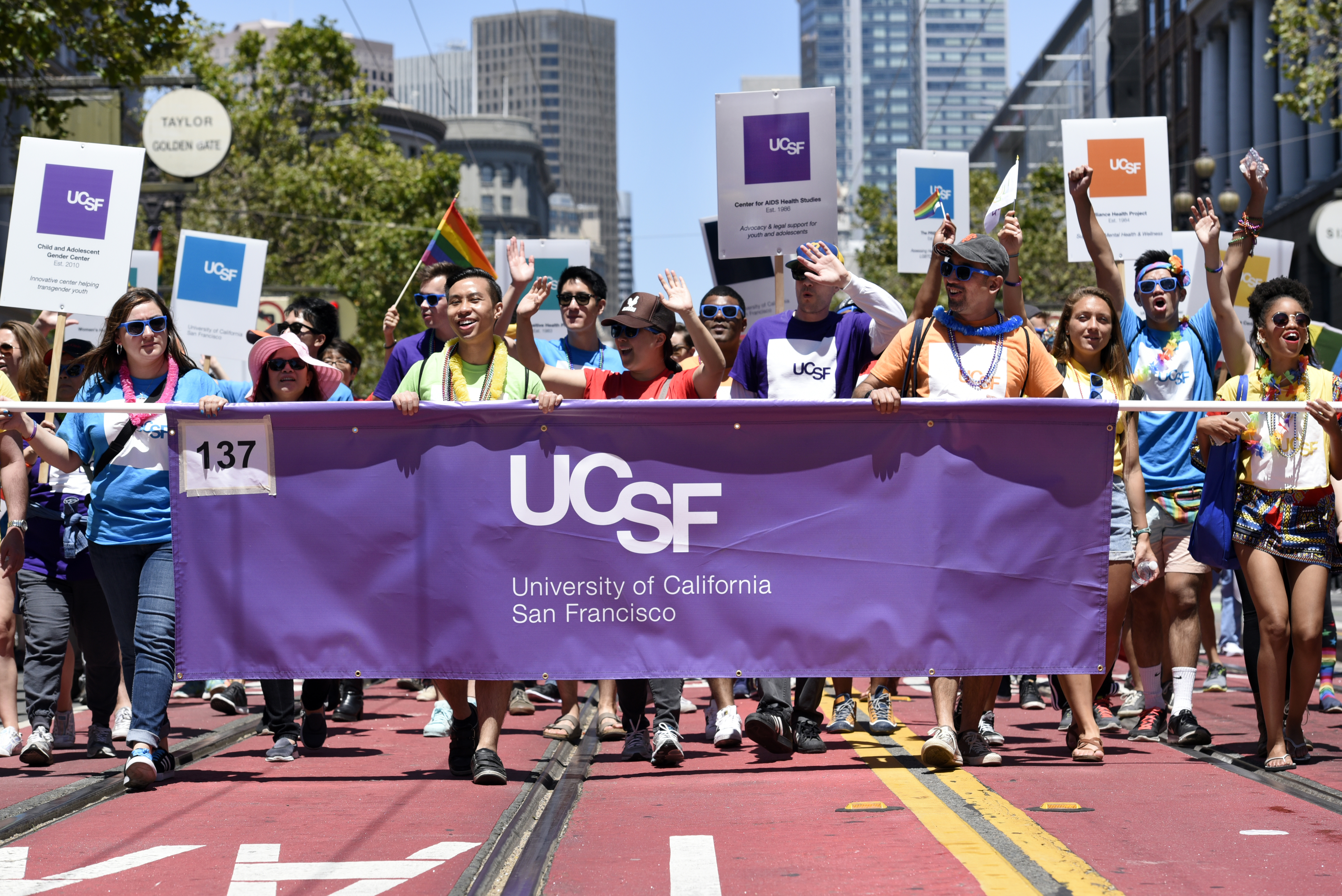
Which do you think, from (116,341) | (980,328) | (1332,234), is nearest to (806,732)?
(980,328)

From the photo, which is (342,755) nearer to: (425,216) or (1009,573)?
(1009,573)

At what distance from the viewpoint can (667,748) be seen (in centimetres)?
733

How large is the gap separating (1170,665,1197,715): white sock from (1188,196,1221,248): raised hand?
199 centimetres

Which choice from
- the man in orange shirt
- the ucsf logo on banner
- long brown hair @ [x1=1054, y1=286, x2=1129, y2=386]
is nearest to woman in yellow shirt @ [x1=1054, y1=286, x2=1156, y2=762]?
long brown hair @ [x1=1054, y1=286, x2=1129, y2=386]

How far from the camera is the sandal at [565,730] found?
8500mm

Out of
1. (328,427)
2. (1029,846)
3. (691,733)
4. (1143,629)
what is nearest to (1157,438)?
(1143,629)

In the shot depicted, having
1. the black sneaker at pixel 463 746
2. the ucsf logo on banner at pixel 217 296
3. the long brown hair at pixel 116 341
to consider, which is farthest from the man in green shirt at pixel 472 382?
the ucsf logo on banner at pixel 217 296

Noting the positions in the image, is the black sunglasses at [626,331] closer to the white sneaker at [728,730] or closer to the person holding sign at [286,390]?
the person holding sign at [286,390]

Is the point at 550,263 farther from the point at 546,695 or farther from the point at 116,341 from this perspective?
the point at 116,341

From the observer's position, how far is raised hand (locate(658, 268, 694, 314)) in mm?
7242

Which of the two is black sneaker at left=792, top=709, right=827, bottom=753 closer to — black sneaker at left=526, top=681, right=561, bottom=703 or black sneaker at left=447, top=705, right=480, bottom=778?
black sneaker at left=447, top=705, right=480, bottom=778

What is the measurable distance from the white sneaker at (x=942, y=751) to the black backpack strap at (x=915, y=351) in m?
1.48

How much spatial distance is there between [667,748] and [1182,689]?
260cm

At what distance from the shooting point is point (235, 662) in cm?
720
